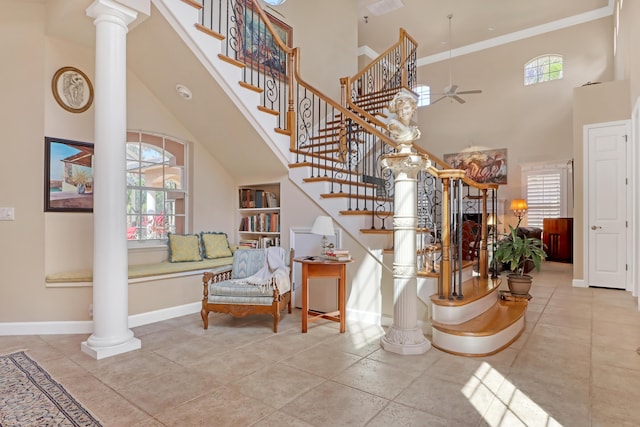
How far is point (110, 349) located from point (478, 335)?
306 cm

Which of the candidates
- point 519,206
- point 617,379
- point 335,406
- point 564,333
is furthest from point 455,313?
point 519,206

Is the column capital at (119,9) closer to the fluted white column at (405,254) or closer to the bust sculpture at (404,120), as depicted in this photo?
the bust sculpture at (404,120)

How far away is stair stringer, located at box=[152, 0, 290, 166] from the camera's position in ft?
11.0

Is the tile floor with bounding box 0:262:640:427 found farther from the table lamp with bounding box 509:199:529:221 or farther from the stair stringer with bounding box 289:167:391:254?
the table lamp with bounding box 509:199:529:221

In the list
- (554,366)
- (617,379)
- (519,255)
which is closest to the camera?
(617,379)

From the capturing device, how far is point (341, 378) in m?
2.55

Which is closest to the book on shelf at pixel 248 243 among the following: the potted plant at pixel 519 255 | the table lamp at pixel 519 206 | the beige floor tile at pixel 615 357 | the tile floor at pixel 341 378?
the tile floor at pixel 341 378

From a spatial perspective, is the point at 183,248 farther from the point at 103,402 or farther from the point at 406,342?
the point at 406,342

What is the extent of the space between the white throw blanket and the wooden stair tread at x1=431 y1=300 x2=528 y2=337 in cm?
155

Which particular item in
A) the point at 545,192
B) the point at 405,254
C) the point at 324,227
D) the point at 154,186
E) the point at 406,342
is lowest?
the point at 406,342

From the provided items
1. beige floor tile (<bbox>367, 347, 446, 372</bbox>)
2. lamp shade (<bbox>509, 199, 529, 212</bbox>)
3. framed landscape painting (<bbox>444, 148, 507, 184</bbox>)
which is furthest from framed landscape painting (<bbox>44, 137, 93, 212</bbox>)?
lamp shade (<bbox>509, 199, 529, 212</bbox>)

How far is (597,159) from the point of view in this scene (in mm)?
5629

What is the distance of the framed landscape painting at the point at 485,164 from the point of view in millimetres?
8984

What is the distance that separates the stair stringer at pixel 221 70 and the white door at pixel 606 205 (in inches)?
194
